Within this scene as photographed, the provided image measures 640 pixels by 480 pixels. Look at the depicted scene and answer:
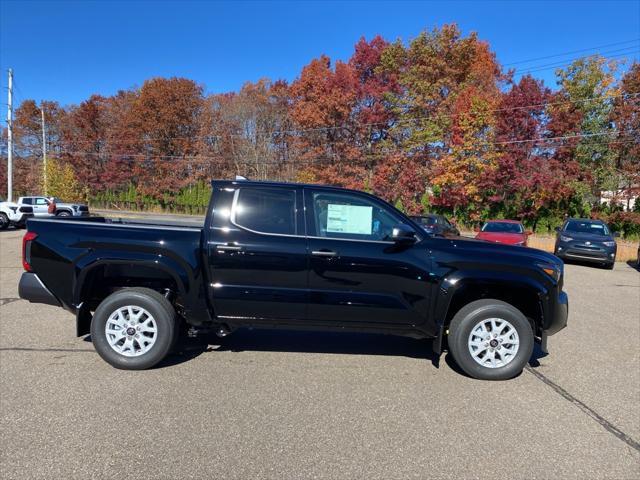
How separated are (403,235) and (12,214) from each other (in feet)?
81.1

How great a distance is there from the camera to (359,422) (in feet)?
11.5

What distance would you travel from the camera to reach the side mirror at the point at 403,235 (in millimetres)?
4266

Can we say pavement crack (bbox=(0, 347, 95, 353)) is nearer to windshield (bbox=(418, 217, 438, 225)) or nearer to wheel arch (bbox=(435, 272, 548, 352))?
wheel arch (bbox=(435, 272, 548, 352))

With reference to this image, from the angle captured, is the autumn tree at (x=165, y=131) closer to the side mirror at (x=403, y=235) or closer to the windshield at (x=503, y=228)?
the windshield at (x=503, y=228)

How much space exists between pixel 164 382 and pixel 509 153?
30299 millimetres

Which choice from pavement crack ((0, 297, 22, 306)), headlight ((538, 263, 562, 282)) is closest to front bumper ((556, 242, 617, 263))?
headlight ((538, 263, 562, 282))

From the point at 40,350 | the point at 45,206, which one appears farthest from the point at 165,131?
the point at 40,350

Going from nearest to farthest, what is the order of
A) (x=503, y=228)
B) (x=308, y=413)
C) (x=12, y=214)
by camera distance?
(x=308, y=413) → (x=503, y=228) → (x=12, y=214)

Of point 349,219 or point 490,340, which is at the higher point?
point 349,219

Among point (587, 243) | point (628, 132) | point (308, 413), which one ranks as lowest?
point (308, 413)

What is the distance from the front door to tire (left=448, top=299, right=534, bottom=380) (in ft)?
1.38

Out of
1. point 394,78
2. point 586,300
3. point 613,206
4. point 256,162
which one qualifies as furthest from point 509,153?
point 256,162

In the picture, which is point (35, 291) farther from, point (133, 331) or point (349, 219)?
point (349, 219)

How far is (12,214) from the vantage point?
2253 centimetres
